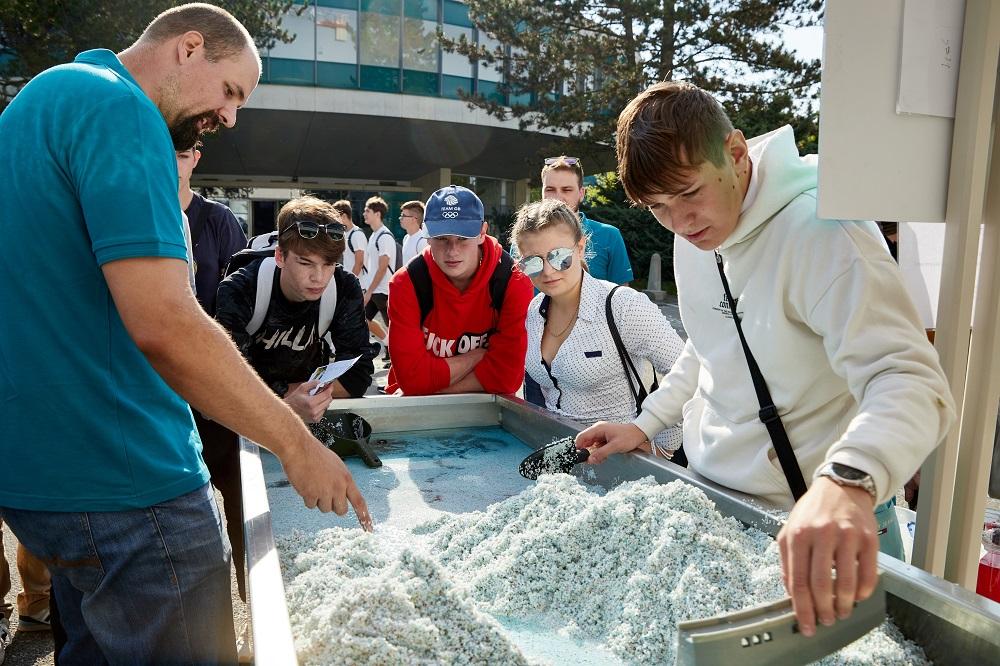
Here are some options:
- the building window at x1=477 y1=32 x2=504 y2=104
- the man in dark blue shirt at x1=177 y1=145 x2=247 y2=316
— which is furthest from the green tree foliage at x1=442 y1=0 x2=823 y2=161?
the man in dark blue shirt at x1=177 y1=145 x2=247 y2=316

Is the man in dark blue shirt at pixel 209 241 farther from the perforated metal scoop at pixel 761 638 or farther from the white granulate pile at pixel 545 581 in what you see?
the perforated metal scoop at pixel 761 638

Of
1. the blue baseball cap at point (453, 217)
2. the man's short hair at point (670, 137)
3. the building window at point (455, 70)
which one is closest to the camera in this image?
the man's short hair at point (670, 137)

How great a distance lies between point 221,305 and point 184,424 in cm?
134

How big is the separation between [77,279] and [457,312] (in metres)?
2.04

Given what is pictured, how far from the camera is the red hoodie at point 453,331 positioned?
3.37 m

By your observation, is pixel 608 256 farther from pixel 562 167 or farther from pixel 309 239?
pixel 309 239

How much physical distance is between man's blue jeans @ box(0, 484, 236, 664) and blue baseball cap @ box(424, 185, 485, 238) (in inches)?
74.4

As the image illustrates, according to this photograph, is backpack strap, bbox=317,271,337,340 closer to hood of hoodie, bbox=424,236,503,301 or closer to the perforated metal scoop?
hood of hoodie, bbox=424,236,503,301

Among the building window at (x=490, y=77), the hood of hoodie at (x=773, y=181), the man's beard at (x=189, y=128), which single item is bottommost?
the hood of hoodie at (x=773, y=181)

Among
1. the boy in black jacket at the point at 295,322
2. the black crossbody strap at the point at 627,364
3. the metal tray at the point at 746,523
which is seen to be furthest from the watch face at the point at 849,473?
the boy in black jacket at the point at 295,322

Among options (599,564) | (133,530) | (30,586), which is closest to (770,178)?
(599,564)

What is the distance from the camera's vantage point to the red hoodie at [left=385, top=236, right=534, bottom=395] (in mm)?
3365

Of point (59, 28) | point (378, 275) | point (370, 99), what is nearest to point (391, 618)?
point (378, 275)

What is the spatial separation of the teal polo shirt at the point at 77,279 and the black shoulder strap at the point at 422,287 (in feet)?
6.15
